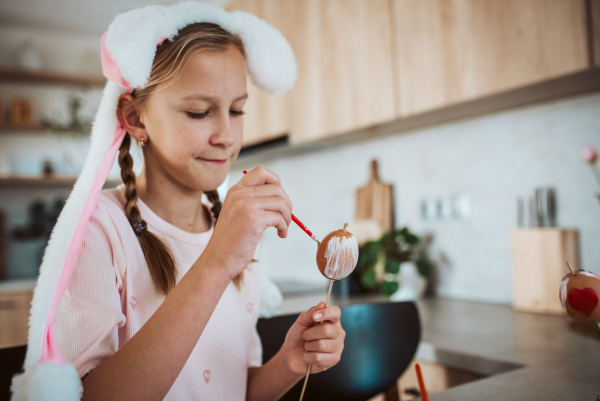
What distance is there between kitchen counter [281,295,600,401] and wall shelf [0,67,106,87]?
93.4 inches

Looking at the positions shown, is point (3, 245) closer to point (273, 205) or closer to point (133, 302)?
point (133, 302)

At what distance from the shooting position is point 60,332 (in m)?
0.60

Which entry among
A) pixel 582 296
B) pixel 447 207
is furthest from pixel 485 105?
pixel 582 296

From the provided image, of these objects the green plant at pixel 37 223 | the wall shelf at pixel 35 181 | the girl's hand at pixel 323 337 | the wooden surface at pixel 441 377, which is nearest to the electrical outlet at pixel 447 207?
the wooden surface at pixel 441 377

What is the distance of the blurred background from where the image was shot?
133 cm

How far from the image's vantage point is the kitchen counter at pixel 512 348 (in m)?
0.77

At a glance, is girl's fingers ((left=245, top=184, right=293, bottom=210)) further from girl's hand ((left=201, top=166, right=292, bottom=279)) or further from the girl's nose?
the girl's nose

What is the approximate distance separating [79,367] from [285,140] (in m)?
1.72

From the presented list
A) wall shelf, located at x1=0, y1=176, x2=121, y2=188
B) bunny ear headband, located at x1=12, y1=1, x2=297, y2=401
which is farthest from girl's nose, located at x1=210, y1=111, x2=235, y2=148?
wall shelf, located at x1=0, y1=176, x2=121, y2=188

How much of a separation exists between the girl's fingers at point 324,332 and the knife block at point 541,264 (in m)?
1.04

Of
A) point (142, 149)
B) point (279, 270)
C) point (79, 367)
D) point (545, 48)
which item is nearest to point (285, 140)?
point (279, 270)

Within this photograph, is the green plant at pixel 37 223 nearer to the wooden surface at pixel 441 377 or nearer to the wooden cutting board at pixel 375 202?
the wooden cutting board at pixel 375 202

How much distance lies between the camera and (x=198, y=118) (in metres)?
0.73

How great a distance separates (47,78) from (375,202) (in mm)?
2462
